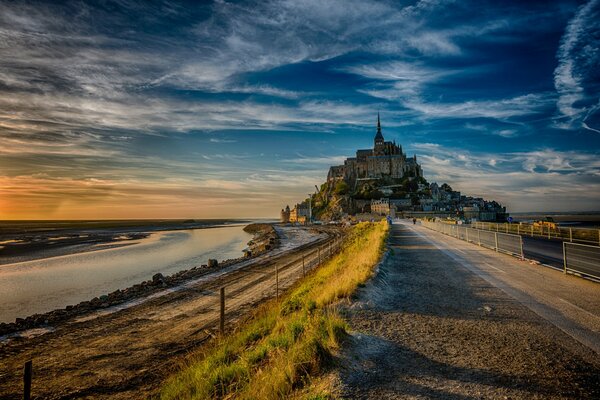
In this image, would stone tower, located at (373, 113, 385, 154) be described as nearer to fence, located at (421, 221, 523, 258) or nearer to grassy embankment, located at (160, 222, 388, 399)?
fence, located at (421, 221, 523, 258)

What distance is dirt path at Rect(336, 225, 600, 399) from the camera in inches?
156

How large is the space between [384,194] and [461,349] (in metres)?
130

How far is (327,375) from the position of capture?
4.30 meters

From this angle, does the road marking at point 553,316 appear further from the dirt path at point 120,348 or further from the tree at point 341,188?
the tree at point 341,188

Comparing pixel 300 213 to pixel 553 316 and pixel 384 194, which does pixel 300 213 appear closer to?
pixel 384 194

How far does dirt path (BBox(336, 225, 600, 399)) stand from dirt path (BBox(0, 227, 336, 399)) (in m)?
5.04

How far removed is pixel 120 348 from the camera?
9430mm

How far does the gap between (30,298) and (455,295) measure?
2187 centimetres

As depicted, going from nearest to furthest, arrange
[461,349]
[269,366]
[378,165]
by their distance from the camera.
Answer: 1. [269,366]
2. [461,349]
3. [378,165]

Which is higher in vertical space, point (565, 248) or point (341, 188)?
point (341, 188)

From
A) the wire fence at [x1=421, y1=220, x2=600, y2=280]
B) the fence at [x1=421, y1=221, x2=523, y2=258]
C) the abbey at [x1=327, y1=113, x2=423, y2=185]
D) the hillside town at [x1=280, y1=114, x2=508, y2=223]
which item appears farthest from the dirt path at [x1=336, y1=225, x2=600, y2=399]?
the abbey at [x1=327, y1=113, x2=423, y2=185]

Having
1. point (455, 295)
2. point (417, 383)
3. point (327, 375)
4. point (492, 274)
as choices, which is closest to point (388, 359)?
point (417, 383)

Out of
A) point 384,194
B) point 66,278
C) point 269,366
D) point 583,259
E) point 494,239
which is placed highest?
point 384,194

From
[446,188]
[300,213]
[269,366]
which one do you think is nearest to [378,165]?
[446,188]
